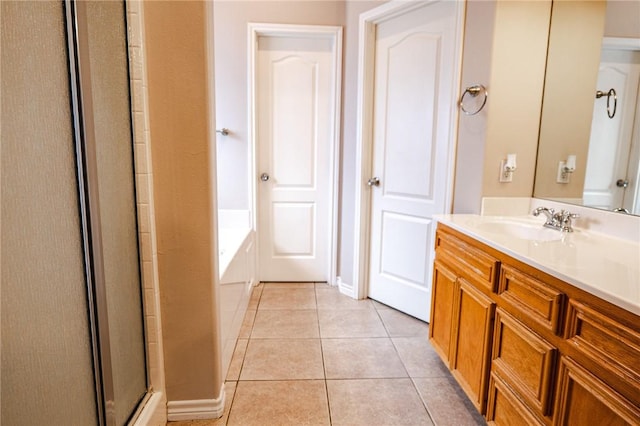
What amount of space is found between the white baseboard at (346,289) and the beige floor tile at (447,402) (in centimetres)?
110

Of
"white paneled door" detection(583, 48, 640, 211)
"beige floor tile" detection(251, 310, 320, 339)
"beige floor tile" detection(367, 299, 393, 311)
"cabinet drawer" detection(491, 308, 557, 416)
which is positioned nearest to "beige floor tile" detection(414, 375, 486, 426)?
"cabinet drawer" detection(491, 308, 557, 416)

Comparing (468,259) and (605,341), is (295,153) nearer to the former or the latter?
(468,259)

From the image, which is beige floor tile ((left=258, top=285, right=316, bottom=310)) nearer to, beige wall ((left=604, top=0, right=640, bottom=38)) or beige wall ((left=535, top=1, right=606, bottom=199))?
beige wall ((left=535, top=1, right=606, bottom=199))

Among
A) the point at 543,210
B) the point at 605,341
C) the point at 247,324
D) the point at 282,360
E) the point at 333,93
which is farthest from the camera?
the point at 333,93

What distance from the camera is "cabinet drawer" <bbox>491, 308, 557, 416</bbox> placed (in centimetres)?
104

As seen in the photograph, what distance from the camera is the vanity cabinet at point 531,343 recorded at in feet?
2.72

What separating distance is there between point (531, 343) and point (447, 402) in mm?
717

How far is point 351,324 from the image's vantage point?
2398mm

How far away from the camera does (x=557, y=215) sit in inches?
63.6

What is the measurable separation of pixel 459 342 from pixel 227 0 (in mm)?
2905

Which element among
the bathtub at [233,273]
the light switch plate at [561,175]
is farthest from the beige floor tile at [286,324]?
the light switch plate at [561,175]

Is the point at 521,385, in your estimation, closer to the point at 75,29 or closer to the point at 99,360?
the point at 99,360

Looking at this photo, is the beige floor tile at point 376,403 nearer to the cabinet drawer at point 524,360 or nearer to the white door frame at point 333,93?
the cabinet drawer at point 524,360

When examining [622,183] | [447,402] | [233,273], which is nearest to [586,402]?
[447,402]
